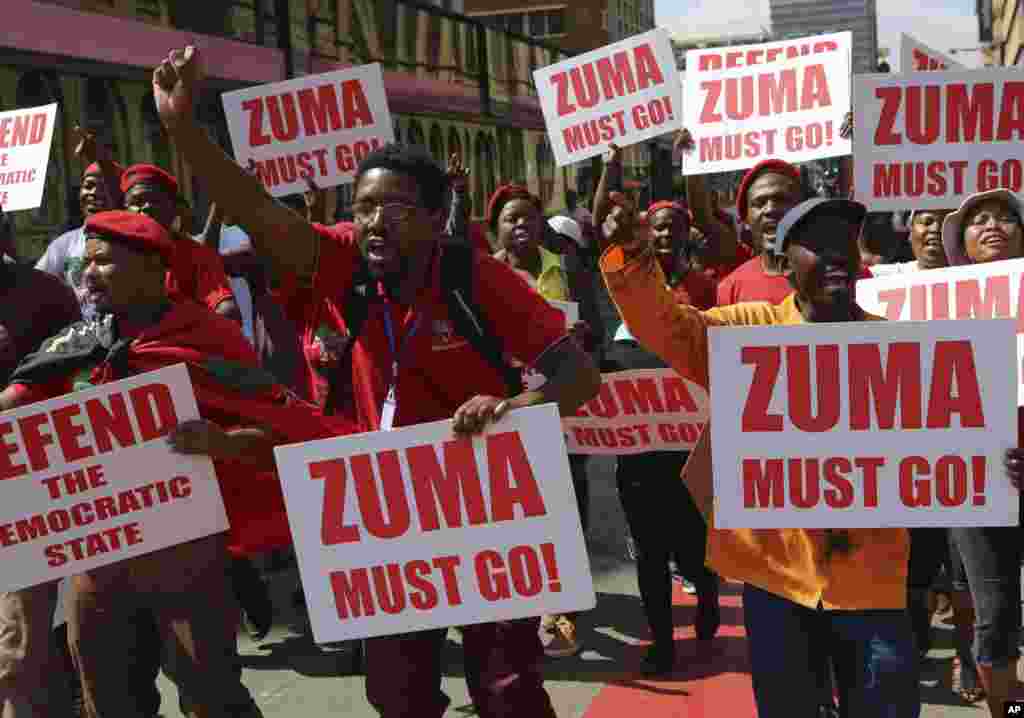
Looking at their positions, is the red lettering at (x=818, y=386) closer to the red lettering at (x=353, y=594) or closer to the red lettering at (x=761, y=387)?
the red lettering at (x=761, y=387)

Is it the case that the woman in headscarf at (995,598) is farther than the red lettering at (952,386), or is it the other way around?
the woman in headscarf at (995,598)

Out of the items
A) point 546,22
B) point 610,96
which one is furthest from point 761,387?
point 546,22

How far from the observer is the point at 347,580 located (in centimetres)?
370

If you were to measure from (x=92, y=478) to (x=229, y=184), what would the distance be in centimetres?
92

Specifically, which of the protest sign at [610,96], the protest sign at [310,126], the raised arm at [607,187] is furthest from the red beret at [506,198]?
the raised arm at [607,187]

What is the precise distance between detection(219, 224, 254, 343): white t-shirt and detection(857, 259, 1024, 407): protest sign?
4.03 meters

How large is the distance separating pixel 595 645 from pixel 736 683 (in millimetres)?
856

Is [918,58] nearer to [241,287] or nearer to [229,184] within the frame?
[241,287]

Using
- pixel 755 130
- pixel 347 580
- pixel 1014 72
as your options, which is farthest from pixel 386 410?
pixel 755 130

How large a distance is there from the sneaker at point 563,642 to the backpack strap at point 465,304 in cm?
303

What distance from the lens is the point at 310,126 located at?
7805 millimetres

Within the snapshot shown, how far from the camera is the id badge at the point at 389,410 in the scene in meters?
3.79

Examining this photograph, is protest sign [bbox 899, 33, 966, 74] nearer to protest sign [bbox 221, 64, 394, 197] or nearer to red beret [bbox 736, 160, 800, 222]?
red beret [bbox 736, 160, 800, 222]

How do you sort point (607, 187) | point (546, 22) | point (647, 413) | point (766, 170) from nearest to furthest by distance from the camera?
point (607, 187), point (766, 170), point (647, 413), point (546, 22)
